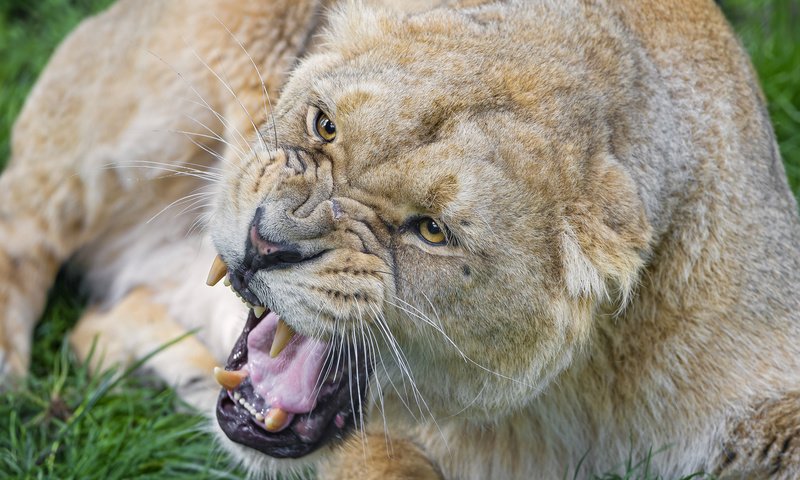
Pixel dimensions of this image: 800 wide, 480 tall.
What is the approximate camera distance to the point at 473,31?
2.68 m

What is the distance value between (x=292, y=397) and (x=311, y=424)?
0.27 ft

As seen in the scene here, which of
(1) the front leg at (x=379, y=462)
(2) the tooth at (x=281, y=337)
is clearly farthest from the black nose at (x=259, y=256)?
(1) the front leg at (x=379, y=462)

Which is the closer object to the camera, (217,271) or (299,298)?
(299,298)

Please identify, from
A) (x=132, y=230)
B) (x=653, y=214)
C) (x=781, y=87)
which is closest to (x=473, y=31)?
(x=653, y=214)

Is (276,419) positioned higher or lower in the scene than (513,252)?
lower

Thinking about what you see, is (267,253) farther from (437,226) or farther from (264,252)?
(437,226)

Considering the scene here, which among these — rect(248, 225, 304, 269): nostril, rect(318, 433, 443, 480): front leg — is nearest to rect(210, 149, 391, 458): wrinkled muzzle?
rect(248, 225, 304, 269): nostril

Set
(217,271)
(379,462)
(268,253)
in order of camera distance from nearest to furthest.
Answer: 1. (268,253)
2. (217,271)
3. (379,462)

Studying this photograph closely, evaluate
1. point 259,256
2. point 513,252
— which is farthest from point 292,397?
point 513,252

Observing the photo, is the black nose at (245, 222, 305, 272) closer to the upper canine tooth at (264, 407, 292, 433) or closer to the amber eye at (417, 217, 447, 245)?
the amber eye at (417, 217, 447, 245)

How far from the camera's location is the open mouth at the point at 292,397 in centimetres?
272

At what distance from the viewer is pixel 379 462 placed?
124 inches

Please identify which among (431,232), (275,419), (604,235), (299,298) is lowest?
(275,419)

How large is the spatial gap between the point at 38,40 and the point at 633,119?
3.95 m
